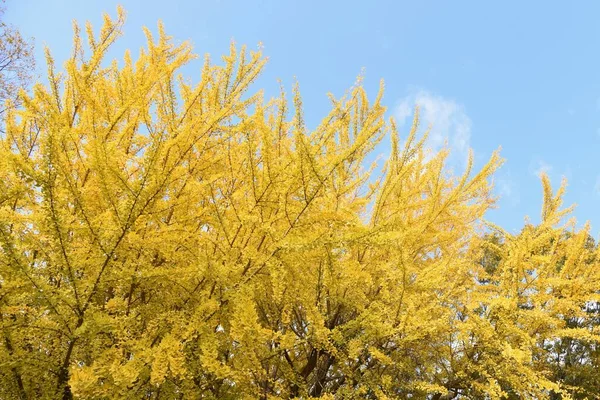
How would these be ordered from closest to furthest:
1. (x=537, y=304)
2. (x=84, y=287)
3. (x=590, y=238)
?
1. (x=84, y=287)
2. (x=537, y=304)
3. (x=590, y=238)

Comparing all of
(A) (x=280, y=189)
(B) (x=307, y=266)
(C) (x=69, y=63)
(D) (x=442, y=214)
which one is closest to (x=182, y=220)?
(A) (x=280, y=189)

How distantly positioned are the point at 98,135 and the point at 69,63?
0.98 metres

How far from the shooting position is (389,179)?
339cm

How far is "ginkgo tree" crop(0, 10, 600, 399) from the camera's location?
7.57 ft

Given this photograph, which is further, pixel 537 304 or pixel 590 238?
pixel 590 238

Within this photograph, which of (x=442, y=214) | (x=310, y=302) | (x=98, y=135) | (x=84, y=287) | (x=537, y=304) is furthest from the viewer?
(x=537, y=304)

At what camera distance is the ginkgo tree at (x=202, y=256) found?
7.57 feet

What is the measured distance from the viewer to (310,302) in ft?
9.54

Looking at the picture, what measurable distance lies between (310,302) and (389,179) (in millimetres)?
1211

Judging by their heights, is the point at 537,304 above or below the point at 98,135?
below

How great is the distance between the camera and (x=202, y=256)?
2.68m

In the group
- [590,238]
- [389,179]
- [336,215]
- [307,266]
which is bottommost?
[307,266]

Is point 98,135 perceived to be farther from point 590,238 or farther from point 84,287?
point 590,238

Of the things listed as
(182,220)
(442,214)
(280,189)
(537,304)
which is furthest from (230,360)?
(537,304)
